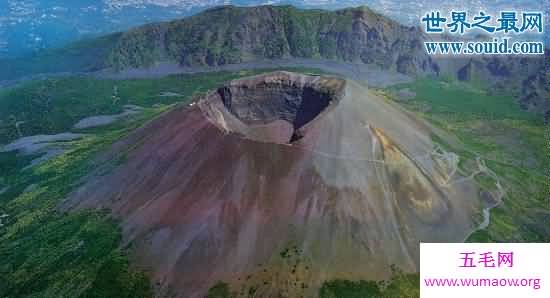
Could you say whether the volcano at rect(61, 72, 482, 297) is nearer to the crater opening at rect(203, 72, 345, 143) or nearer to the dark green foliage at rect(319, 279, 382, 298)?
the dark green foliage at rect(319, 279, 382, 298)

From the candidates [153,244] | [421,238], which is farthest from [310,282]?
[153,244]

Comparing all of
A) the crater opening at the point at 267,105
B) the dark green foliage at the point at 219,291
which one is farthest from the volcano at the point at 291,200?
the crater opening at the point at 267,105

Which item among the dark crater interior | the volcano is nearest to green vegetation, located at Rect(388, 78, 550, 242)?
the volcano

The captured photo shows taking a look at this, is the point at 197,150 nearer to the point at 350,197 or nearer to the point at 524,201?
the point at 350,197

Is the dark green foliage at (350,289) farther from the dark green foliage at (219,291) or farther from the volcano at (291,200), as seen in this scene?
the dark green foliage at (219,291)

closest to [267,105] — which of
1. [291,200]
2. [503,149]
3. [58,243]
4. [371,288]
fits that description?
[291,200]
